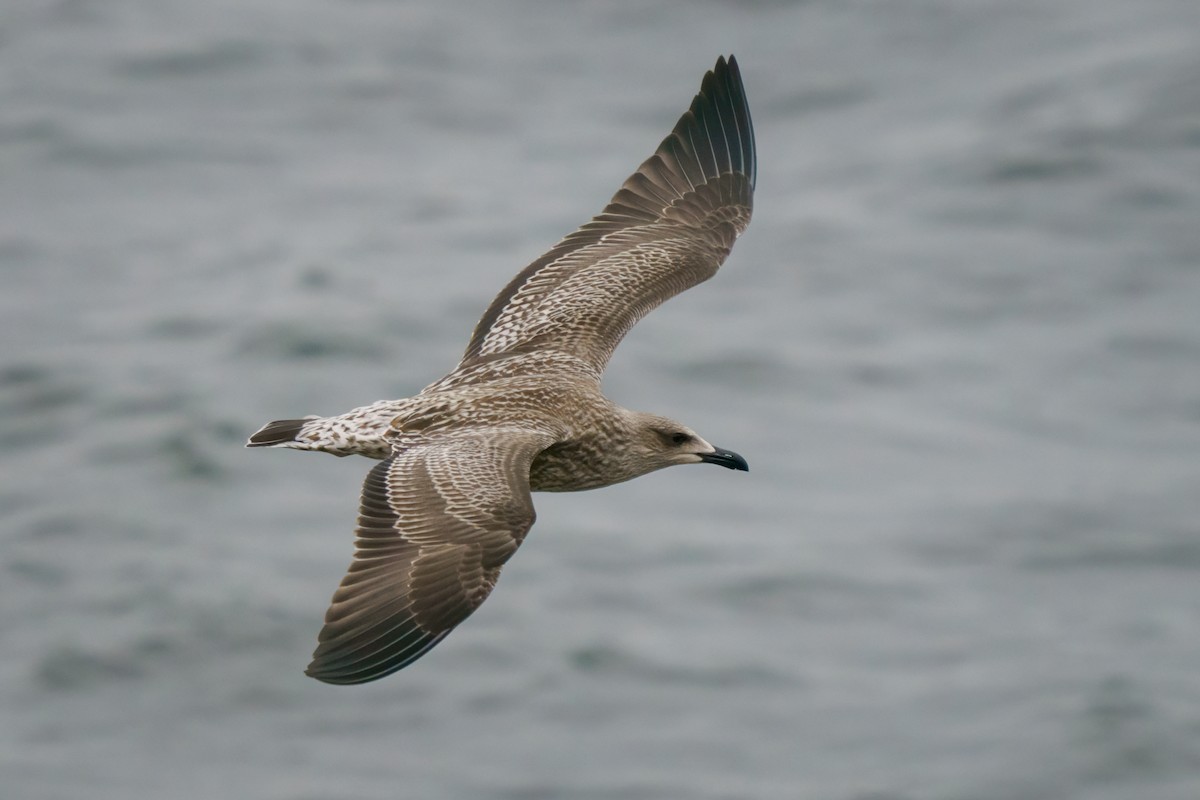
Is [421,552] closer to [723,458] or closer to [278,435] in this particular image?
[278,435]

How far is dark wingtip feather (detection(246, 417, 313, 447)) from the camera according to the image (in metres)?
11.0

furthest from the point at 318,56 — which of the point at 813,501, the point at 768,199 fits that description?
the point at 813,501

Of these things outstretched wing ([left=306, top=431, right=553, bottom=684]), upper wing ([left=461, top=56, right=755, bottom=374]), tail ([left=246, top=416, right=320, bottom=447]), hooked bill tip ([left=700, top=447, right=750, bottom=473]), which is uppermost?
upper wing ([left=461, top=56, right=755, bottom=374])

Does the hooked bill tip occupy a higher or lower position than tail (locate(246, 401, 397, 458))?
higher

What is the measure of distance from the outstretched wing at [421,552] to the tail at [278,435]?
1010 mm

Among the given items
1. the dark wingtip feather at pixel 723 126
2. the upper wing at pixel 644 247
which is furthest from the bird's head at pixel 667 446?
the dark wingtip feather at pixel 723 126

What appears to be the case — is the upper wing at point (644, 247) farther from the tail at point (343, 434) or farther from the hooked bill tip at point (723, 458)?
the tail at point (343, 434)

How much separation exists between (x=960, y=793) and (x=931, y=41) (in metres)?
16.0

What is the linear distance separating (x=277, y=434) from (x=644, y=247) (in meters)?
2.96

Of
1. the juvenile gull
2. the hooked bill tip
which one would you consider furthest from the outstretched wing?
the hooked bill tip

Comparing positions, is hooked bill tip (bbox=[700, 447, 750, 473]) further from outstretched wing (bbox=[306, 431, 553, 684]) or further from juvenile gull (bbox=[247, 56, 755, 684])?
outstretched wing (bbox=[306, 431, 553, 684])

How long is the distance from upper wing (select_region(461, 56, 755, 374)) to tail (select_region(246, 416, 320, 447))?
1.23 metres

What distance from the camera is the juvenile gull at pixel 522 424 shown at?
375 inches

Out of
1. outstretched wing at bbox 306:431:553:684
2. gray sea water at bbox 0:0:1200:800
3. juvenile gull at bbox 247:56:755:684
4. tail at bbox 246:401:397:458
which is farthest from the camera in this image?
gray sea water at bbox 0:0:1200:800
